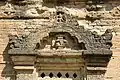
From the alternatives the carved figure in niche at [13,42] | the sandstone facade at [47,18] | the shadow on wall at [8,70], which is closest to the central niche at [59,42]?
the sandstone facade at [47,18]

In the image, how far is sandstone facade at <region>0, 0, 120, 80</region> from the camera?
9.11 m

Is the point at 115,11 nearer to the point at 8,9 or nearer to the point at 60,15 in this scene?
the point at 60,15

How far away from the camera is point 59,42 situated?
361 inches

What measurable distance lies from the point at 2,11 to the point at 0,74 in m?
1.65

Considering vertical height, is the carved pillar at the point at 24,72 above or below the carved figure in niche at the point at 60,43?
below

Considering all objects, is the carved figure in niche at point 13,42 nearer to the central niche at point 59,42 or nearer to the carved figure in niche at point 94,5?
the central niche at point 59,42

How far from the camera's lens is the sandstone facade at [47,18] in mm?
9109

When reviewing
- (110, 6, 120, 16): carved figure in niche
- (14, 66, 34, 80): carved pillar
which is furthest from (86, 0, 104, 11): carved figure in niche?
(14, 66, 34, 80): carved pillar

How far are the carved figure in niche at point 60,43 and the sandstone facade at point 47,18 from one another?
30 cm

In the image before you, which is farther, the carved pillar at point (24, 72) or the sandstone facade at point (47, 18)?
the sandstone facade at point (47, 18)

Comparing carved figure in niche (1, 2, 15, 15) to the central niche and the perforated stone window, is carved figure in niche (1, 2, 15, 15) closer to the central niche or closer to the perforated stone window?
the central niche

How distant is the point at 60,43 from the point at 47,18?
790 mm

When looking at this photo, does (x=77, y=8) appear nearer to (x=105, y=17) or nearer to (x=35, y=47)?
(x=105, y=17)

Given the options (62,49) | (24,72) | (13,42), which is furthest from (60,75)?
(13,42)
